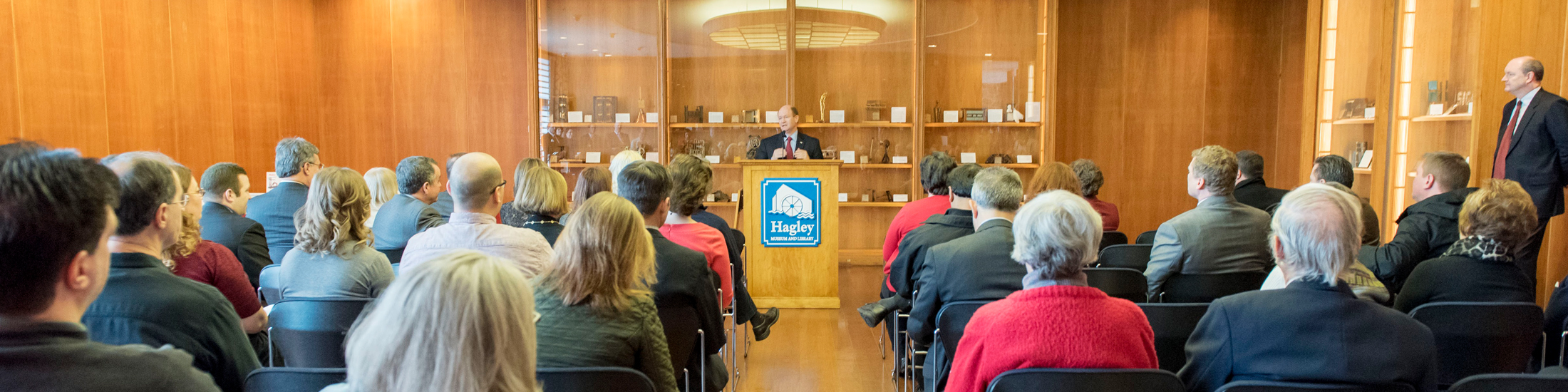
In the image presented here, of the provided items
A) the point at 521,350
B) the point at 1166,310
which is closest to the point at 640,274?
the point at 521,350

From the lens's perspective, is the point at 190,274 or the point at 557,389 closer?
the point at 557,389

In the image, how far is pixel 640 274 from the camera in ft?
6.18

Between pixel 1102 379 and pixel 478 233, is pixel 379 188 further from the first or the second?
pixel 1102 379

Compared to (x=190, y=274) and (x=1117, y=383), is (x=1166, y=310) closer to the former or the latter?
(x=1117, y=383)

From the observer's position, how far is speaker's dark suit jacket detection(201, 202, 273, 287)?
3174mm

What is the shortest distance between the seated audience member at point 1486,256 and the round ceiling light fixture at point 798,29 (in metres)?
5.80

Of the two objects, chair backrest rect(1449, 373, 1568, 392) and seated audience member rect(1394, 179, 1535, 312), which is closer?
chair backrest rect(1449, 373, 1568, 392)

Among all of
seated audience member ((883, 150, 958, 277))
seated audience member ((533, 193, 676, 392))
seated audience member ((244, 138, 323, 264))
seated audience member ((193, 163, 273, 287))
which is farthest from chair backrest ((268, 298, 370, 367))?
seated audience member ((883, 150, 958, 277))

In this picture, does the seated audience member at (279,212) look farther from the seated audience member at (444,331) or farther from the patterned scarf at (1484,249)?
the patterned scarf at (1484,249)

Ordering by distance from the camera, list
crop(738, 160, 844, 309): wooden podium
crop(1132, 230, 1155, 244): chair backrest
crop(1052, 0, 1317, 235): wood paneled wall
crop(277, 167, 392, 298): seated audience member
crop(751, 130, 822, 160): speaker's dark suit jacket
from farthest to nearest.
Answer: crop(1052, 0, 1317, 235): wood paneled wall < crop(751, 130, 822, 160): speaker's dark suit jacket < crop(738, 160, 844, 309): wooden podium < crop(1132, 230, 1155, 244): chair backrest < crop(277, 167, 392, 298): seated audience member

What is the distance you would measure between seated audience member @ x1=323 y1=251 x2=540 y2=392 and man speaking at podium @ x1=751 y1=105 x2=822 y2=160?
19.4 ft

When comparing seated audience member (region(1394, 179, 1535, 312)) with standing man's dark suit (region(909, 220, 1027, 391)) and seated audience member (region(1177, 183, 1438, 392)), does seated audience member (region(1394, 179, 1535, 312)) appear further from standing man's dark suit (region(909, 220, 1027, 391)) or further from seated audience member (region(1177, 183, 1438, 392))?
standing man's dark suit (region(909, 220, 1027, 391))

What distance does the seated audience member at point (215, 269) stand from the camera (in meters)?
2.23

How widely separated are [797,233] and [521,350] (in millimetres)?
4498
